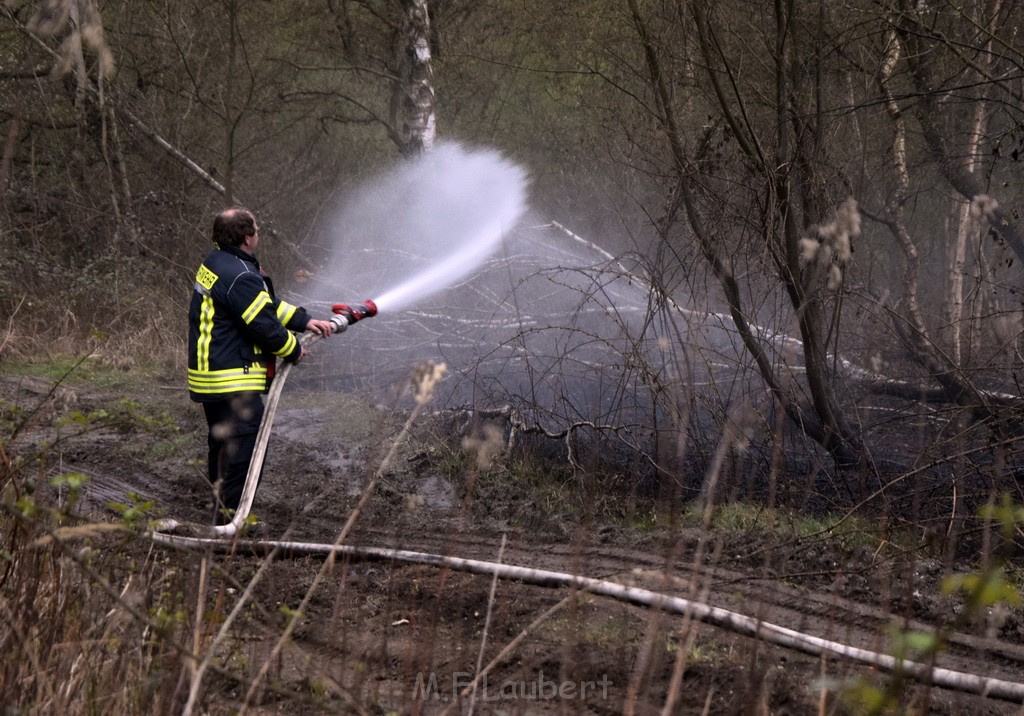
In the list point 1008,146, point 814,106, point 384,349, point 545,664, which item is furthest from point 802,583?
point 1008,146

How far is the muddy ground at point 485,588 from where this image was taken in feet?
9.71

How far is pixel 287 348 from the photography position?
575 centimetres

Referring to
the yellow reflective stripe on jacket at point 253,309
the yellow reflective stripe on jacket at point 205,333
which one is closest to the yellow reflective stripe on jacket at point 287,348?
the yellow reflective stripe on jacket at point 253,309

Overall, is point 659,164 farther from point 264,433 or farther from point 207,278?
point 264,433

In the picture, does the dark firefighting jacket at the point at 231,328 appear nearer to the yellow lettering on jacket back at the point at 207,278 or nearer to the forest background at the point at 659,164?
the yellow lettering on jacket back at the point at 207,278

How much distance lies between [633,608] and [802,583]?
1217 mm

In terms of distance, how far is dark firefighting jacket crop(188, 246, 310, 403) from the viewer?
5660mm

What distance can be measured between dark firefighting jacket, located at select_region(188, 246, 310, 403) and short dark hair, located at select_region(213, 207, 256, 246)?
0.06 m

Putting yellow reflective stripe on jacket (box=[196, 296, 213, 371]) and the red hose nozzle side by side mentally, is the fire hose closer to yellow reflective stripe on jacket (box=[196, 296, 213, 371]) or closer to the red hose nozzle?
the red hose nozzle

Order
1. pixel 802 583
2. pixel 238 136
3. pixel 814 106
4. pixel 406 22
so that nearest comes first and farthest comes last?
pixel 802 583
pixel 814 106
pixel 406 22
pixel 238 136

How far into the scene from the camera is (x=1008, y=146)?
1183cm

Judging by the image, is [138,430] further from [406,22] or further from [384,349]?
[406,22]

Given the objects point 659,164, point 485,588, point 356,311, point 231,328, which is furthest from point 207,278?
point 659,164

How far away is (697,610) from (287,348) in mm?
2908
